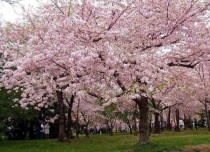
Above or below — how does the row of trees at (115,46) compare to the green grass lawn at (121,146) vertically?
above

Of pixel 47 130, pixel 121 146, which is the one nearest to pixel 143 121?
pixel 121 146

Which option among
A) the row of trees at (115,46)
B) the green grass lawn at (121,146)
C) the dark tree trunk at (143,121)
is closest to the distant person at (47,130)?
the green grass lawn at (121,146)

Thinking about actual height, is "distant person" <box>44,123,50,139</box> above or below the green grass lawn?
above

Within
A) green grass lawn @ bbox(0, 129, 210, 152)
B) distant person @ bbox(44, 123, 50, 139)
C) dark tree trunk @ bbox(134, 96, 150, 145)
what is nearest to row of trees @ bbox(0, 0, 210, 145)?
dark tree trunk @ bbox(134, 96, 150, 145)

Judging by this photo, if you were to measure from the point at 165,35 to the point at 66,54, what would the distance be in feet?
17.0

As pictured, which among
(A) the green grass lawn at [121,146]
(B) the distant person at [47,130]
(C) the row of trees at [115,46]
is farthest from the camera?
(B) the distant person at [47,130]

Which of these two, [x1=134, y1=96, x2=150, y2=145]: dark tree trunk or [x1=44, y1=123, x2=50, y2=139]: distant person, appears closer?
[x1=134, y1=96, x2=150, y2=145]: dark tree trunk

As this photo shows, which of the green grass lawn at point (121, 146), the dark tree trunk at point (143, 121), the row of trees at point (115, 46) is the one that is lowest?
the green grass lawn at point (121, 146)

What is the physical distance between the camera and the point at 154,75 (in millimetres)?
15641

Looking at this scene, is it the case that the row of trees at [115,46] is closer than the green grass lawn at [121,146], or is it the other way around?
the row of trees at [115,46]

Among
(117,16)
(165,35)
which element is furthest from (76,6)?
(165,35)

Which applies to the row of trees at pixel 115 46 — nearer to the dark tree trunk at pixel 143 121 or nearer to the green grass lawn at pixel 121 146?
the dark tree trunk at pixel 143 121

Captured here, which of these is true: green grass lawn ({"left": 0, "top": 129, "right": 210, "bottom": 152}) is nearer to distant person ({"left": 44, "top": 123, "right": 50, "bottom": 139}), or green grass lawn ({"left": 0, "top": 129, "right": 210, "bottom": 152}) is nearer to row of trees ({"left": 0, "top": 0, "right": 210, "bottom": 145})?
row of trees ({"left": 0, "top": 0, "right": 210, "bottom": 145})

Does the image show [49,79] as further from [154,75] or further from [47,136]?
[47,136]
